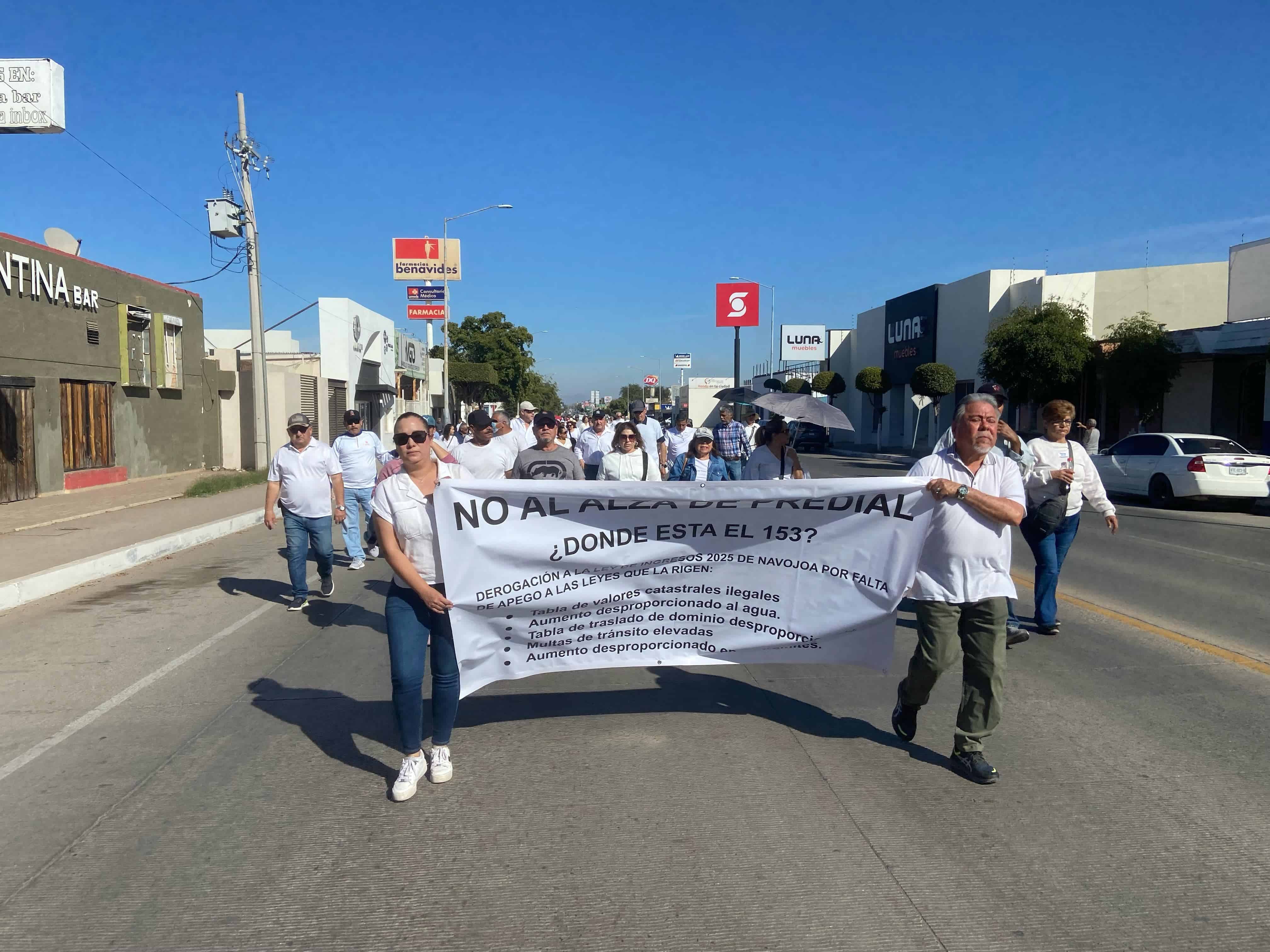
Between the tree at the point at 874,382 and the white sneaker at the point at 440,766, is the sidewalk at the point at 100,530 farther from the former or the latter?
the tree at the point at 874,382

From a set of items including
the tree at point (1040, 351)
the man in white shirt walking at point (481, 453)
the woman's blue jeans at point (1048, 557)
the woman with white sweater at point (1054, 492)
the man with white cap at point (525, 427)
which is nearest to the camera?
the woman with white sweater at point (1054, 492)

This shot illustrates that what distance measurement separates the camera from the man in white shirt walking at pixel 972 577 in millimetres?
4461

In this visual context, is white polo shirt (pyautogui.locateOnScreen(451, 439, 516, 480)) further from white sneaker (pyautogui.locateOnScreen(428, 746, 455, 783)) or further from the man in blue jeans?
white sneaker (pyautogui.locateOnScreen(428, 746, 455, 783))

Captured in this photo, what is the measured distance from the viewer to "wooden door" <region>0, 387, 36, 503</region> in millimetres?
17062

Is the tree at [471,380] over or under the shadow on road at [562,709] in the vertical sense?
over

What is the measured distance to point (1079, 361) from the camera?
27.8 m

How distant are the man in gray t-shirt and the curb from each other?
5.28 meters

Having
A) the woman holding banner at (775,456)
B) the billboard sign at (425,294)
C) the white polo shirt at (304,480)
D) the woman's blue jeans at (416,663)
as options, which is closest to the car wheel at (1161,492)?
the woman holding banner at (775,456)

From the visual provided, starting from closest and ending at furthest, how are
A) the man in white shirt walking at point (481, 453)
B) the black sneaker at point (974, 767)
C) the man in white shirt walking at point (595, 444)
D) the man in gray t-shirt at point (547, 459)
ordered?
the black sneaker at point (974, 767) < the man in gray t-shirt at point (547, 459) < the man in white shirt walking at point (481, 453) < the man in white shirt walking at point (595, 444)

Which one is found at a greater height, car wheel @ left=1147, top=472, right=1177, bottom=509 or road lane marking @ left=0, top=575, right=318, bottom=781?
car wheel @ left=1147, top=472, right=1177, bottom=509

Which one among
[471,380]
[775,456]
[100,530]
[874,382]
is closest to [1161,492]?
[775,456]

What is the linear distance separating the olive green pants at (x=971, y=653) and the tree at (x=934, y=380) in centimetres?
3296

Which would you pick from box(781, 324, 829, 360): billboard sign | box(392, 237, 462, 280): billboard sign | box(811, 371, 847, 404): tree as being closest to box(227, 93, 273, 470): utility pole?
box(392, 237, 462, 280): billboard sign

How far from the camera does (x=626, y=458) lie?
362 inches
